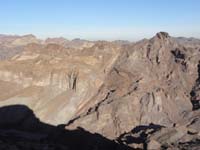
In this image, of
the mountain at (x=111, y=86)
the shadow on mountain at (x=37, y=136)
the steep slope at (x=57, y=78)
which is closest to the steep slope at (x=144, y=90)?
→ the mountain at (x=111, y=86)

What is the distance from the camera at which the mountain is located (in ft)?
124

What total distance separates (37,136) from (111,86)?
35.6 ft

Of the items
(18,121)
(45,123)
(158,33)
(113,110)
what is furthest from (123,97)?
(158,33)

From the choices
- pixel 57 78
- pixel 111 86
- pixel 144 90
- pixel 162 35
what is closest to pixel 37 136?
pixel 57 78

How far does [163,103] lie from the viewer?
40500mm

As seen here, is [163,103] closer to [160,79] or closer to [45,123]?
[160,79]

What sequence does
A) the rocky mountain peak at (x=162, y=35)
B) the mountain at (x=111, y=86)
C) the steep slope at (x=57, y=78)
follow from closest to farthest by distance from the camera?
the mountain at (x=111, y=86) → the steep slope at (x=57, y=78) → the rocky mountain peak at (x=162, y=35)

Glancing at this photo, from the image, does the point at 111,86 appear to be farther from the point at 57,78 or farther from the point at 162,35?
the point at 162,35

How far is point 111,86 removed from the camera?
1721 inches

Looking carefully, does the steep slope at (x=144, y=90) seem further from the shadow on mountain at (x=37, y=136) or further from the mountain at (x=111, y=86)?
the shadow on mountain at (x=37, y=136)

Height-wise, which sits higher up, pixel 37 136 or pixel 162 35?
pixel 162 35

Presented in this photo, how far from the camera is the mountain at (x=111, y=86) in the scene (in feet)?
124

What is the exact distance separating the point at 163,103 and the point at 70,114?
30.9 ft

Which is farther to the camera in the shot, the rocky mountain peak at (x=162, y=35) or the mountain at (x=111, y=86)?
the rocky mountain peak at (x=162, y=35)
